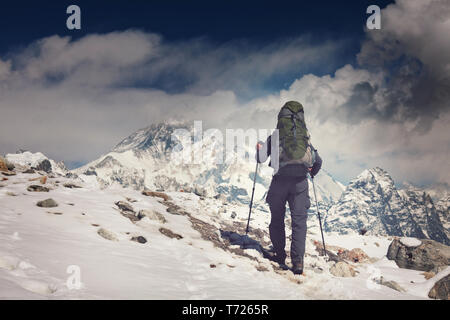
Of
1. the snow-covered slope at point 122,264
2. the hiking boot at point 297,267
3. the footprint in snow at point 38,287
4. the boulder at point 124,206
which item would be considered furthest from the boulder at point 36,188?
the hiking boot at point 297,267

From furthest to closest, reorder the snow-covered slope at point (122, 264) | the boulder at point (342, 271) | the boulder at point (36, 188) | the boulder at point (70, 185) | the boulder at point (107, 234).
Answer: the boulder at point (70, 185)
the boulder at point (36, 188)
the boulder at point (342, 271)
the boulder at point (107, 234)
the snow-covered slope at point (122, 264)

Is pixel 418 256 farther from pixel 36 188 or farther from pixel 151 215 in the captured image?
pixel 36 188

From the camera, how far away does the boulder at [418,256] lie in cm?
1379

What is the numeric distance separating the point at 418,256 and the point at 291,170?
12.5 metres

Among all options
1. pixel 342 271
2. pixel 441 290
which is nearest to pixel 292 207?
pixel 342 271

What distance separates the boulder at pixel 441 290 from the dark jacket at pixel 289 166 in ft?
16.0

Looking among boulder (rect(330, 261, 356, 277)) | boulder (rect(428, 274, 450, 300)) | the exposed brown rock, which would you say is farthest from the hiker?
boulder (rect(428, 274, 450, 300))

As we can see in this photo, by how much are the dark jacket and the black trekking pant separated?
0.89ft

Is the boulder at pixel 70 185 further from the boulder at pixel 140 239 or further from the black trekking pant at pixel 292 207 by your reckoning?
the black trekking pant at pixel 292 207
